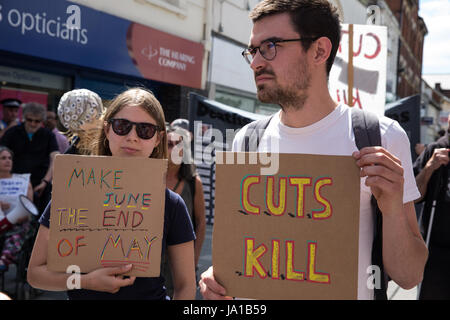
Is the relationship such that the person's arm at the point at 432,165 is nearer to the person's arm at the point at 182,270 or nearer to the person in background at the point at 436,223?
the person in background at the point at 436,223

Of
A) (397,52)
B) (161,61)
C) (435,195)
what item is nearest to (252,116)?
(435,195)

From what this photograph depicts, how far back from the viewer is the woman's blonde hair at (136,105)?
6.06 feet

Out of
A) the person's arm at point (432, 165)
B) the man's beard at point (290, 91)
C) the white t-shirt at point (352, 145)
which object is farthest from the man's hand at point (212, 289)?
the person's arm at point (432, 165)

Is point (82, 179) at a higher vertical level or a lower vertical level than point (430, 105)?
lower

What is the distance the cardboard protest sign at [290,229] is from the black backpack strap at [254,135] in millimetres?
269

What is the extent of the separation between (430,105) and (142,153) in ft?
159

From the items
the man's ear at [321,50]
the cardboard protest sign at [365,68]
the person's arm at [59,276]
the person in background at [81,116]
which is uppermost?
the cardboard protest sign at [365,68]

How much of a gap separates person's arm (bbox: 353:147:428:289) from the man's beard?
1.08 ft

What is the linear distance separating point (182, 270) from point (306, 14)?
3.45 feet

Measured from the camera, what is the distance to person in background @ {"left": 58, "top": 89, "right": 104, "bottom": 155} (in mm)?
2326

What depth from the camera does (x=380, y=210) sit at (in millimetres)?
1404

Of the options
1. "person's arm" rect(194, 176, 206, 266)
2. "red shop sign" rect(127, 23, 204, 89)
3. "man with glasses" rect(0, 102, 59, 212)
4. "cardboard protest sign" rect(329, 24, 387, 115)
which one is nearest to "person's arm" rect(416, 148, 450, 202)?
"cardboard protest sign" rect(329, 24, 387, 115)

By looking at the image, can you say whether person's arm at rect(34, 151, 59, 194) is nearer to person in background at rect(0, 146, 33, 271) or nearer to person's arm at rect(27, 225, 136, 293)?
person in background at rect(0, 146, 33, 271)
